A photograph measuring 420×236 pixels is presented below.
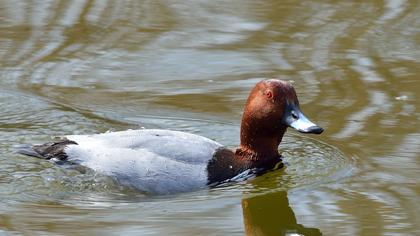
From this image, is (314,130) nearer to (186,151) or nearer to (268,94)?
(268,94)

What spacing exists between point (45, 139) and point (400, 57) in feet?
12.7

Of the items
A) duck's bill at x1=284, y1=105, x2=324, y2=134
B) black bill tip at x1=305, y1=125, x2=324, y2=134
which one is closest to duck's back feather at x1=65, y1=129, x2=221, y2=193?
duck's bill at x1=284, y1=105, x2=324, y2=134

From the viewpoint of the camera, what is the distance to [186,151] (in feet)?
26.7

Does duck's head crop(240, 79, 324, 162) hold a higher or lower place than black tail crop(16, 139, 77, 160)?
higher

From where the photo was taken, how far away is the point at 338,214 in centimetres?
A: 747

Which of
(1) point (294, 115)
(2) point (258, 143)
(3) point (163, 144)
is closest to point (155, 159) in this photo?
(3) point (163, 144)

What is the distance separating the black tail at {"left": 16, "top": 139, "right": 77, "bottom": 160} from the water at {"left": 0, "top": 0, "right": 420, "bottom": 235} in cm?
11

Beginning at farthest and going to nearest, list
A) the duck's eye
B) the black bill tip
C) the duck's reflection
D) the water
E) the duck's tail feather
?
the duck's tail feather < the duck's eye < the black bill tip < the water < the duck's reflection

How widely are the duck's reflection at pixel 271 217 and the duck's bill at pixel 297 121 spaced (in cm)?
50

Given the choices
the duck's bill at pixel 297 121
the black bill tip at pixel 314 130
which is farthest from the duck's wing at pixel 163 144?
the black bill tip at pixel 314 130

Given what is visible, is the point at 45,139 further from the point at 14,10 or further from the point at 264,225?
the point at 14,10

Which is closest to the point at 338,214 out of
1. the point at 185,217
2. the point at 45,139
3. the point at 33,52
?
the point at 185,217

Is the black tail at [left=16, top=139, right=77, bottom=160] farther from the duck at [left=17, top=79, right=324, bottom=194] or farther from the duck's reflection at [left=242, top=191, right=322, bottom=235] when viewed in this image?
the duck's reflection at [left=242, top=191, right=322, bottom=235]

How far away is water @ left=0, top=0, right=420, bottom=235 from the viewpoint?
7.50 metres
